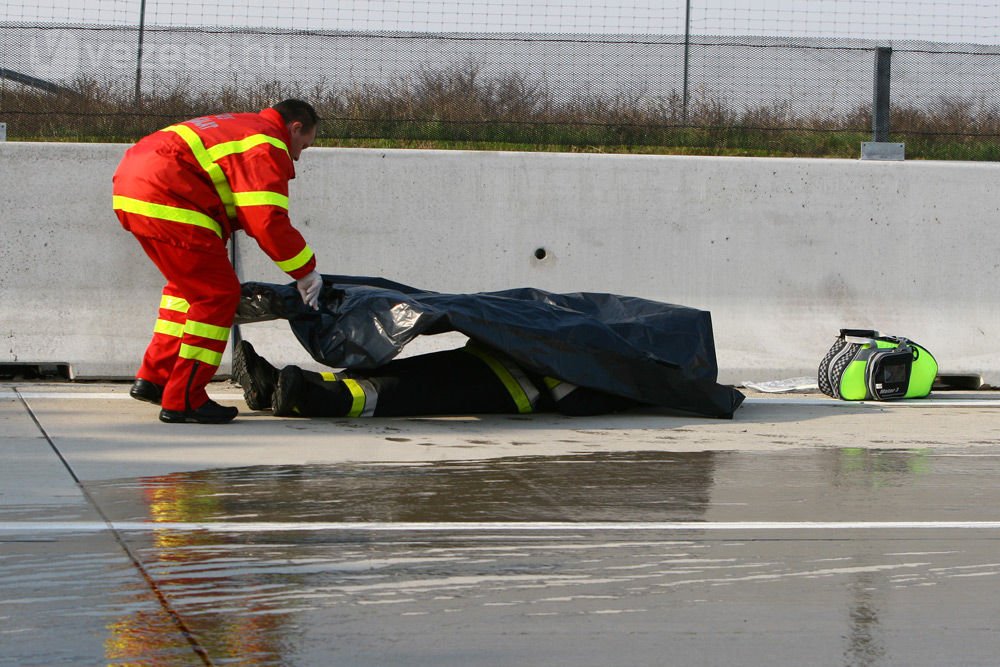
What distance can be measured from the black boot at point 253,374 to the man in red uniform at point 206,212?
14.8 inches

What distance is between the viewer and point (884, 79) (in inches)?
377

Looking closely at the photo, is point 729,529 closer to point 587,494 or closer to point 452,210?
point 587,494

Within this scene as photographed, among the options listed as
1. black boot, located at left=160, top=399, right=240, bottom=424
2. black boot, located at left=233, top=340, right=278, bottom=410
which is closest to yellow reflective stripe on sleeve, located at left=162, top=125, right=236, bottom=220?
black boot, located at left=233, top=340, right=278, bottom=410

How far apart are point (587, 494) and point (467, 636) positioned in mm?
1771

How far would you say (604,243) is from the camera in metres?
8.27

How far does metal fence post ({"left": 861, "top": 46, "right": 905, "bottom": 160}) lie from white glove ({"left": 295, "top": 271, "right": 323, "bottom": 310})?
413 centimetres

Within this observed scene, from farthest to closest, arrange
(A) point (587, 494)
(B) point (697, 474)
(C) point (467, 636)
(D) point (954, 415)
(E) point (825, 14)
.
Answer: (E) point (825, 14), (D) point (954, 415), (B) point (697, 474), (A) point (587, 494), (C) point (467, 636)

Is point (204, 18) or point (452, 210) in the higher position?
point (204, 18)

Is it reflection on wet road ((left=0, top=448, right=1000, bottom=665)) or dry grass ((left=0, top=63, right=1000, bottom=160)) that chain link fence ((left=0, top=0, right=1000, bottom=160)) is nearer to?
dry grass ((left=0, top=63, right=1000, bottom=160))

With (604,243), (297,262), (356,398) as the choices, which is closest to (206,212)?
(297,262)

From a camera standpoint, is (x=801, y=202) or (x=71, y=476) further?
(x=801, y=202)

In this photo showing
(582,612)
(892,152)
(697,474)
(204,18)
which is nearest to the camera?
(582,612)

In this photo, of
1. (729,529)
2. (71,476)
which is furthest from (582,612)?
(71,476)

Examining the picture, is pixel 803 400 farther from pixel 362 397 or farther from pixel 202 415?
pixel 202 415
